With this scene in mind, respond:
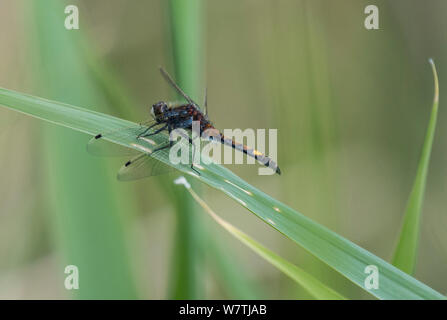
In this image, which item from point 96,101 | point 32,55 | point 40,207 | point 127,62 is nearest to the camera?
point 32,55

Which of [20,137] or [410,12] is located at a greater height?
[410,12]

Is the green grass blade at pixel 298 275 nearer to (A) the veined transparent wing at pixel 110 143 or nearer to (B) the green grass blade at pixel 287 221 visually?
(B) the green grass blade at pixel 287 221

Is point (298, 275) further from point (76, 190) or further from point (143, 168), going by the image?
point (143, 168)

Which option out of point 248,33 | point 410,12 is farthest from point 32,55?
point 410,12

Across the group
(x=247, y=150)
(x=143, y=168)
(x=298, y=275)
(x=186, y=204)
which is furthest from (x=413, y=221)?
(x=143, y=168)

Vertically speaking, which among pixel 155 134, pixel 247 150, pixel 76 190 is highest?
pixel 155 134

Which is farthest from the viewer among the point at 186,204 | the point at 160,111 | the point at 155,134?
the point at 160,111
